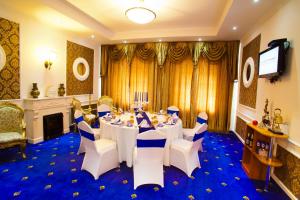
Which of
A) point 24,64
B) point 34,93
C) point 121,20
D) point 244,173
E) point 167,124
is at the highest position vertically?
point 121,20

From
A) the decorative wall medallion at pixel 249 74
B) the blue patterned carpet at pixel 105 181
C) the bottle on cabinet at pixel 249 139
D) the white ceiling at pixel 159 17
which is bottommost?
the blue patterned carpet at pixel 105 181

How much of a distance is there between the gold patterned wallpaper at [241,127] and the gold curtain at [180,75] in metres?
0.42

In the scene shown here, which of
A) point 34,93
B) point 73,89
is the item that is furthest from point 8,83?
point 73,89

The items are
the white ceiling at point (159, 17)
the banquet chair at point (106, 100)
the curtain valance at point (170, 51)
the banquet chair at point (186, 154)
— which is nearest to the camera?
the banquet chair at point (186, 154)

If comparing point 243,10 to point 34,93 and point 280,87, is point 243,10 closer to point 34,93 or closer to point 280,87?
point 280,87

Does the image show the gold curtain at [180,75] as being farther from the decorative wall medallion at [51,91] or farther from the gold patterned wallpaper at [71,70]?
the decorative wall medallion at [51,91]

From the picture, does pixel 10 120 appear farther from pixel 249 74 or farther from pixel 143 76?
pixel 249 74

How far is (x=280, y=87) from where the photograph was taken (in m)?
3.04

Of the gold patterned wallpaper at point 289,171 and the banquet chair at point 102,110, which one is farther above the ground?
the banquet chair at point 102,110

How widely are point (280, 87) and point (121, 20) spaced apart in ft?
13.4

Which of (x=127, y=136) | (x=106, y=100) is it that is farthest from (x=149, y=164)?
(x=106, y=100)

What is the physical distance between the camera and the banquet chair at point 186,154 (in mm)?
3049

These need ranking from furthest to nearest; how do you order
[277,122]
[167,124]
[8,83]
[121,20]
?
1. [121,20]
2. [8,83]
3. [167,124]
4. [277,122]

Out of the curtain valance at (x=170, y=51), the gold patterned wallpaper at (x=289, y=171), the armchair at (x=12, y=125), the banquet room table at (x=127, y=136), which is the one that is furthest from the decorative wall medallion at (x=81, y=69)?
the gold patterned wallpaper at (x=289, y=171)
